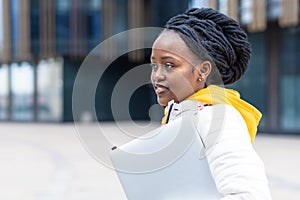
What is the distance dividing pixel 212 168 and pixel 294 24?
16.8m

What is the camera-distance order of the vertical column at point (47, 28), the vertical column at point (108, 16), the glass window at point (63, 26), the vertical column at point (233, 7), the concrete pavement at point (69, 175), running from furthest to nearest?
the vertical column at point (47, 28), the glass window at point (63, 26), the vertical column at point (108, 16), the vertical column at point (233, 7), the concrete pavement at point (69, 175)

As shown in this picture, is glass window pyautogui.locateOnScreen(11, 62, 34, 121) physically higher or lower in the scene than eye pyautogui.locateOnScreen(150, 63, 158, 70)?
lower

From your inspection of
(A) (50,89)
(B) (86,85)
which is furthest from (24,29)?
(B) (86,85)

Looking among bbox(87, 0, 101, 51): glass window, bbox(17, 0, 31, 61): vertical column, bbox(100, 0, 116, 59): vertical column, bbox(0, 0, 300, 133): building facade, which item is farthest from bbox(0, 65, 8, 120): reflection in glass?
bbox(100, 0, 116, 59): vertical column

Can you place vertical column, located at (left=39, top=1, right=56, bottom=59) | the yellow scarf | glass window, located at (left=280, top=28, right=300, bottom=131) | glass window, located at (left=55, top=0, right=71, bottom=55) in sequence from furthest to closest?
1. vertical column, located at (left=39, top=1, right=56, bottom=59)
2. glass window, located at (left=55, top=0, right=71, bottom=55)
3. glass window, located at (left=280, top=28, right=300, bottom=131)
4. the yellow scarf

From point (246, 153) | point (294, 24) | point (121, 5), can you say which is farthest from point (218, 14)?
point (121, 5)

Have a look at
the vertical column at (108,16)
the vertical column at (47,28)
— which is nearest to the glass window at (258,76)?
the vertical column at (108,16)

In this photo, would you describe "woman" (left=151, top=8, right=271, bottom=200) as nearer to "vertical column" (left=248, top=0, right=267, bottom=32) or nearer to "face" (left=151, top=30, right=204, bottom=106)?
"face" (left=151, top=30, right=204, bottom=106)

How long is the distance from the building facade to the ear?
57.5ft

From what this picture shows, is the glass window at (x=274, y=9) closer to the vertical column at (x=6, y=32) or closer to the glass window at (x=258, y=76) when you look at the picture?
the glass window at (x=258, y=76)

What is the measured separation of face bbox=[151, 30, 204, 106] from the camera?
1.02 meters

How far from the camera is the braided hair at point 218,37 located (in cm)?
103

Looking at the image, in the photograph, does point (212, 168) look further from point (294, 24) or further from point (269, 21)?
point (269, 21)

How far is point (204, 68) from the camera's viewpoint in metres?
1.04
